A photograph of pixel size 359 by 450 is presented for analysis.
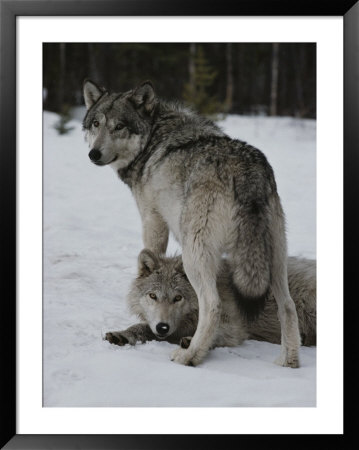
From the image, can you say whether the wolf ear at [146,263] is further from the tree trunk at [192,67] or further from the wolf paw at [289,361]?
the tree trunk at [192,67]

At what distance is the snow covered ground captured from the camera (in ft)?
13.1

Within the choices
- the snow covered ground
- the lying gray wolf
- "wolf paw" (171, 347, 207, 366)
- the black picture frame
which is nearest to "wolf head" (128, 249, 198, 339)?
the lying gray wolf

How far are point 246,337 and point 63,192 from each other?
7.45ft

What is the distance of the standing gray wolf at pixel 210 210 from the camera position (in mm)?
4156

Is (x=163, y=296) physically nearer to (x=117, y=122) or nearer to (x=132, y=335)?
(x=132, y=335)

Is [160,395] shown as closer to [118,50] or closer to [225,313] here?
[225,313]

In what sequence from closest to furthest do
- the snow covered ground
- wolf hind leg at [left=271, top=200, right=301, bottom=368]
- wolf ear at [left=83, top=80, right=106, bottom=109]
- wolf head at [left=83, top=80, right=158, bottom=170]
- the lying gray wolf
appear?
the snow covered ground
wolf hind leg at [left=271, top=200, right=301, bottom=368]
the lying gray wolf
wolf head at [left=83, top=80, right=158, bottom=170]
wolf ear at [left=83, top=80, right=106, bottom=109]

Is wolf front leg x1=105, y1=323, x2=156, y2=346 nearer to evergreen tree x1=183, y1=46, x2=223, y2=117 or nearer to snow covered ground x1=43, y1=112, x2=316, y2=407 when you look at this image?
snow covered ground x1=43, y1=112, x2=316, y2=407

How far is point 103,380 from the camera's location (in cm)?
405

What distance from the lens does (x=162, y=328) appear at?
459cm

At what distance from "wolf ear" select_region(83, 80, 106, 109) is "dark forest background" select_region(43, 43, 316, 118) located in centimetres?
25

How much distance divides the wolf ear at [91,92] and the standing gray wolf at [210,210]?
235mm

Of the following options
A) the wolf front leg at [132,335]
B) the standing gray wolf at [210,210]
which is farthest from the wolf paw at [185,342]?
the wolf front leg at [132,335]

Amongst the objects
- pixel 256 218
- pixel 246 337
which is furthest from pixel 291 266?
pixel 256 218
